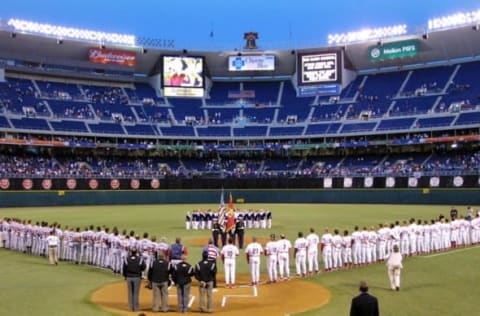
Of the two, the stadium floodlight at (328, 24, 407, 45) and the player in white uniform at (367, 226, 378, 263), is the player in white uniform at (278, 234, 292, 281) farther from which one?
the stadium floodlight at (328, 24, 407, 45)

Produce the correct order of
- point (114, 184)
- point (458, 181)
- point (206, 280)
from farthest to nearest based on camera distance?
point (114, 184) → point (458, 181) → point (206, 280)

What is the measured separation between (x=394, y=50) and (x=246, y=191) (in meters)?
28.4

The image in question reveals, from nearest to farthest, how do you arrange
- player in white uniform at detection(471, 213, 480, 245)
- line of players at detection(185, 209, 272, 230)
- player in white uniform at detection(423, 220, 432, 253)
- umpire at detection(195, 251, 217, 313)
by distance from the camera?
umpire at detection(195, 251, 217, 313), player in white uniform at detection(423, 220, 432, 253), player in white uniform at detection(471, 213, 480, 245), line of players at detection(185, 209, 272, 230)

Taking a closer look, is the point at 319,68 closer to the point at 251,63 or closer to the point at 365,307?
the point at 251,63

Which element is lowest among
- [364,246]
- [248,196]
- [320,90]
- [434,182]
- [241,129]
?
[364,246]

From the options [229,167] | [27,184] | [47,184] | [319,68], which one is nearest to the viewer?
[27,184]

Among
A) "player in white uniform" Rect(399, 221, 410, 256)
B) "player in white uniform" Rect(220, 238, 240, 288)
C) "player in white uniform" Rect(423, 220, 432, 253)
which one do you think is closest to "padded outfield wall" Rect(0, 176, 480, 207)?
"player in white uniform" Rect(423, 220, 432, 253)

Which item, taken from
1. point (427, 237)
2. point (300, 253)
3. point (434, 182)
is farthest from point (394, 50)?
point (300, 253)

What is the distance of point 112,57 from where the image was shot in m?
72.5

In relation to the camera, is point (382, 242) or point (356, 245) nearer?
point (356, 245)

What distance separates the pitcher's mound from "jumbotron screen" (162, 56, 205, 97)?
60.4m

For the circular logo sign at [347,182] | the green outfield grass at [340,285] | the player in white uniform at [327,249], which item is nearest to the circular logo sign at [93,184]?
the circular logo sign at [347,182]

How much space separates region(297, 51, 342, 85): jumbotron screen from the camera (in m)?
73.0

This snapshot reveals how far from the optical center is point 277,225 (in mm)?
36000
